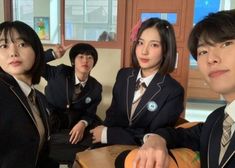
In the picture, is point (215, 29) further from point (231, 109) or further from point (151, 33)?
point (151, 33)

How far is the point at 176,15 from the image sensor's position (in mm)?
2615

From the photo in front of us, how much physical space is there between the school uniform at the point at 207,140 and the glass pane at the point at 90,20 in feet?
6.43

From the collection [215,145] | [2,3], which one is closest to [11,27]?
[215,145]

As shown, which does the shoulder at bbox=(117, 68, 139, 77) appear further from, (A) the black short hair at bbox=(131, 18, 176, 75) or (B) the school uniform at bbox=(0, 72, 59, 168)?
(B) the school uniform at bbox=(0, 72, 59, 168)

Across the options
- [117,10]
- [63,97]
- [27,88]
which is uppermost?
[117,10]

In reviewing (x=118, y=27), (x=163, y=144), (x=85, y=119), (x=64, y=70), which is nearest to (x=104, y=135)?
(x=163, y=144)

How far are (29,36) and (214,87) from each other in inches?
31.2

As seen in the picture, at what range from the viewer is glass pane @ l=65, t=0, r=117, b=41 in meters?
2.83

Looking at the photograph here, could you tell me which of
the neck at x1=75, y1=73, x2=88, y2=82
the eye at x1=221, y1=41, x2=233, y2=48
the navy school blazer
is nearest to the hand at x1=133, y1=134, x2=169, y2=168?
the eye at x1=221, y1=41, x2=233, y2=48

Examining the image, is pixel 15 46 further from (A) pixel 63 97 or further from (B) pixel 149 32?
(A) pixel 63 97

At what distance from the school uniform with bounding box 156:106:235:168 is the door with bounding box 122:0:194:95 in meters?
1.65

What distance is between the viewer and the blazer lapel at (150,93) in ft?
4.42

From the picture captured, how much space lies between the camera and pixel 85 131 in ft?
6.04

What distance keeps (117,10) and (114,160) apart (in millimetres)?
2093
